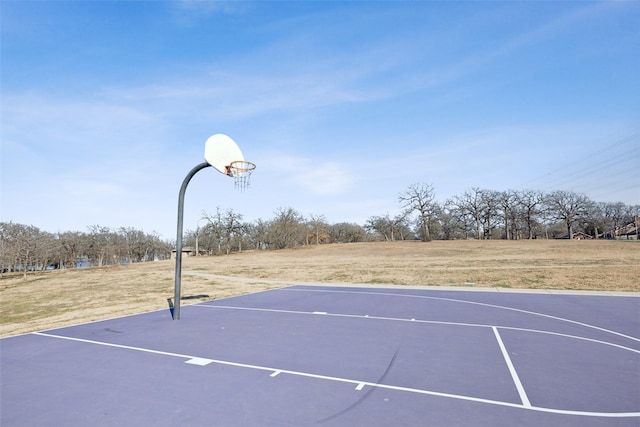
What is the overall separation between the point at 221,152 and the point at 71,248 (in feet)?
156

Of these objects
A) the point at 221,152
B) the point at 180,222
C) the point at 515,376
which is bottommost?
the point at 515,376

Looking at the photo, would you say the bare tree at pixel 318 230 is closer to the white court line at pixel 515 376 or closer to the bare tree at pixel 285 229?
the bare tree at pixel 285 229

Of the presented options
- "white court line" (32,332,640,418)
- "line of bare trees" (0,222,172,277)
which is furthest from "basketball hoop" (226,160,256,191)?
"line of bare trees" (0,222,172,277)

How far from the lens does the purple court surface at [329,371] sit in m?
4.72

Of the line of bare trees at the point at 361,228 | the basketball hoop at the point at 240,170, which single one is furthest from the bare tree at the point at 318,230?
the basketball hoop at the point at 240,170

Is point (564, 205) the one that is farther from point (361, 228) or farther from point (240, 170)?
point (240, 170)

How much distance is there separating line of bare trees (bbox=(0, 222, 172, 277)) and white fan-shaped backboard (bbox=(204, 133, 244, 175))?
2404 cm

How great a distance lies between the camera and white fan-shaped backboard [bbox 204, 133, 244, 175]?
11.1 metres

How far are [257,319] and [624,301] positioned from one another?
1461cm

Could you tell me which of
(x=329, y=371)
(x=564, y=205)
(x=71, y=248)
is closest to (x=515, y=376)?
(x=329, y=371)

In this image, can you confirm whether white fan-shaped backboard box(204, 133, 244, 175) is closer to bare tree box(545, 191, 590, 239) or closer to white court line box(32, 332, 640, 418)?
white court line box(32, 332, 640, 418)

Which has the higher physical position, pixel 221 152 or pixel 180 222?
pixel 221 152

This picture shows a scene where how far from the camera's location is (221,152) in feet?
37.8

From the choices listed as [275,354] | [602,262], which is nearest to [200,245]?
[602,262]
